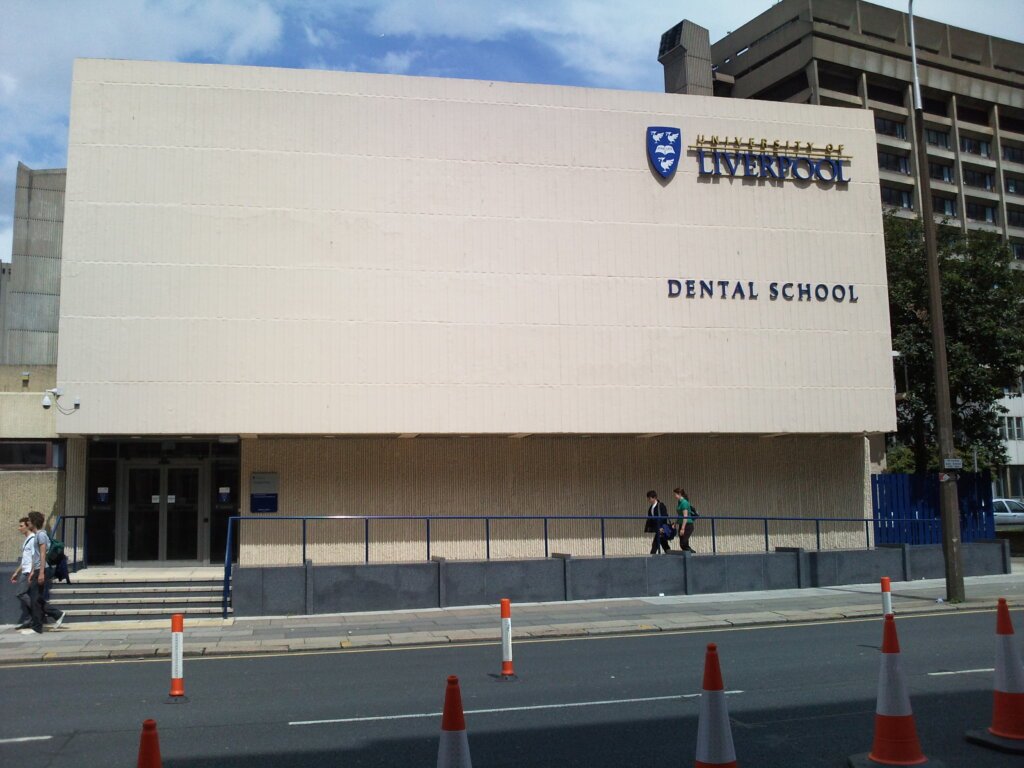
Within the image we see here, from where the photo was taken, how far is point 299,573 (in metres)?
17.3

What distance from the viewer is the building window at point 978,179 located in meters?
76.8

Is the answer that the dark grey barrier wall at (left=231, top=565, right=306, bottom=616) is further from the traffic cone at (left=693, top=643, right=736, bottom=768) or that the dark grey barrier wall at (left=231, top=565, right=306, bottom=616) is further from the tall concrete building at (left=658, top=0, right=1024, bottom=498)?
the tall concrete building at (left=658, top=0, right=1024, bottom=498)

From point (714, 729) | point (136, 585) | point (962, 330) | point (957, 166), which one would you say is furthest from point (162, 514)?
point (957, 166)

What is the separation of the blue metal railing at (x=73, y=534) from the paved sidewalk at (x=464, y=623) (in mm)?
3569

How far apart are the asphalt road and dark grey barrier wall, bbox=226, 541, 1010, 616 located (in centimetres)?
411

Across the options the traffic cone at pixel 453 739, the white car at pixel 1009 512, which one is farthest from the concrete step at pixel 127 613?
the white car at pixel 1009 512

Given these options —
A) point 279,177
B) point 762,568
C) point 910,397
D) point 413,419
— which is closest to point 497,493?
point 413,419

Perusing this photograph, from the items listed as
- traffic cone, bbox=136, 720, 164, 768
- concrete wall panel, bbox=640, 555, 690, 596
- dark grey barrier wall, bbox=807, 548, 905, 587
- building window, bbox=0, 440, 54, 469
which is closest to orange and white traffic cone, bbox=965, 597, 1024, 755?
traffic cone, bbox=136, 720, 164, 768

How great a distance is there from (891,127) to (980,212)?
35.3 feet

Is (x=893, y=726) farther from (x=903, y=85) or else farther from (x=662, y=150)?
(x=903, y=85)

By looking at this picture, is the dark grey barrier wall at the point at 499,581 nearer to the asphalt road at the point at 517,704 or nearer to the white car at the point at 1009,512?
the asphalt road at the point at 517,704

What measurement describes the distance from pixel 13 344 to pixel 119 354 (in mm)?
8198

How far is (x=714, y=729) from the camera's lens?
19.4ft

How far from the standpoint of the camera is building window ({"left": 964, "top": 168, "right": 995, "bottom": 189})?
7681 cm
